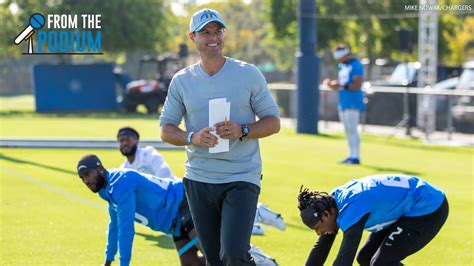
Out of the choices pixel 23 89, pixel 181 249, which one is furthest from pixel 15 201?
pixel 23 89

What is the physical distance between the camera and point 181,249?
734cm

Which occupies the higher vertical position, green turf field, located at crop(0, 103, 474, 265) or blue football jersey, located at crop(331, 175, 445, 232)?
blue football jersey, located at crop(331, 175, 445, 232)

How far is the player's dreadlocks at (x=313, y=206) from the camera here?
5.57m

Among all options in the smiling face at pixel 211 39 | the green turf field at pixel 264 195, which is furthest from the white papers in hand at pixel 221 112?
the green turf field at pixel 264 195

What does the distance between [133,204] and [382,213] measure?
206 cm

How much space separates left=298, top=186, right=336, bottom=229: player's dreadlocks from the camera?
5.57 metres

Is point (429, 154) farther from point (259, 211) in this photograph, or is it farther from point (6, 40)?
point (6, 40)

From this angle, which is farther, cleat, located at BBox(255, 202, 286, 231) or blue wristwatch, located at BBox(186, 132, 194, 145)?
cleat, located at BBox(255, 202, 286, 231)

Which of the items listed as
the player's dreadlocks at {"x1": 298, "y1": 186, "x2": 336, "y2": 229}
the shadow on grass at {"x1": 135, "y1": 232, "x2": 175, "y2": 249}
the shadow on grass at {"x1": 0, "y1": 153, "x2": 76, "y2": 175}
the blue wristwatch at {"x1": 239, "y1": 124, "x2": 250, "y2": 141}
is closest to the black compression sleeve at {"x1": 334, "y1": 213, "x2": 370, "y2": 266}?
the player's dreadlocks at {"x1": 298, "y1": 186, "x2": 336, "y2": 229}

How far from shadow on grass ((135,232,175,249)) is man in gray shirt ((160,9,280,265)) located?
3178mm

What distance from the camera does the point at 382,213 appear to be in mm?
5766

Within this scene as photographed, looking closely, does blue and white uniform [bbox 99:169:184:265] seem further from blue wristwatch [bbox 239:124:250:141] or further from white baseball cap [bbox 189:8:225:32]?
white baseball cap [bbox 189:8:225:32]

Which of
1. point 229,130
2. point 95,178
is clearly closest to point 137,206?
point 95,178

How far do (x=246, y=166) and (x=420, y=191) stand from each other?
129 cm
